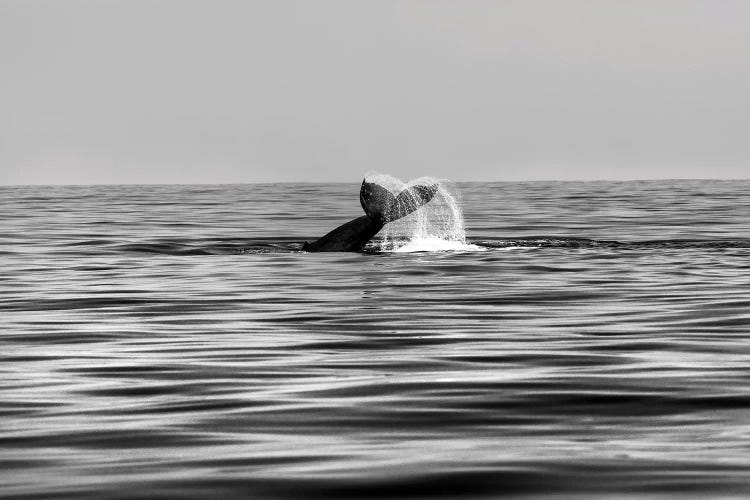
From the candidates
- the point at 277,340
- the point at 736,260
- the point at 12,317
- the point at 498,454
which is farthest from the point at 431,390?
the point at 736,260

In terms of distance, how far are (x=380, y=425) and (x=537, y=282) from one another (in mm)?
9736

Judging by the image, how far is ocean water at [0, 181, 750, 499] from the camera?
655cm

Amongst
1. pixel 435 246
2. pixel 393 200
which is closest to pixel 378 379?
pixel 393 200

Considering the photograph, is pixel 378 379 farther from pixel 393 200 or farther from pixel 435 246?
pixel 435 246

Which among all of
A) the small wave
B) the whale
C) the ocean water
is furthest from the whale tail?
the small wave

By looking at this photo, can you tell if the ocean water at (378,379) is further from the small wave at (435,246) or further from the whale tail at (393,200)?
the small wave at (435,246)

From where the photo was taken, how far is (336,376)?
9.62 meters

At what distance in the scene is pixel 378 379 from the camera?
9484mm

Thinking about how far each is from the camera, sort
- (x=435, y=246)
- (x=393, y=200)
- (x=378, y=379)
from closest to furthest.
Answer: (x=378, y=379)
(x=393, y=200)
(x=435, y=246)

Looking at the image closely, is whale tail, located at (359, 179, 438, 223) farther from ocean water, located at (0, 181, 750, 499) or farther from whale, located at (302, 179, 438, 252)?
ocean water, located at (0, 181, 750, 499)

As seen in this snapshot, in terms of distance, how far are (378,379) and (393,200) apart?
11.8 m

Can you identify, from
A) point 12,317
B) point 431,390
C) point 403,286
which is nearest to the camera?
point 431,390

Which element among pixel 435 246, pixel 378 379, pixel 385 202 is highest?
pixel 385 202

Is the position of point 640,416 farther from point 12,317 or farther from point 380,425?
point 12,317
